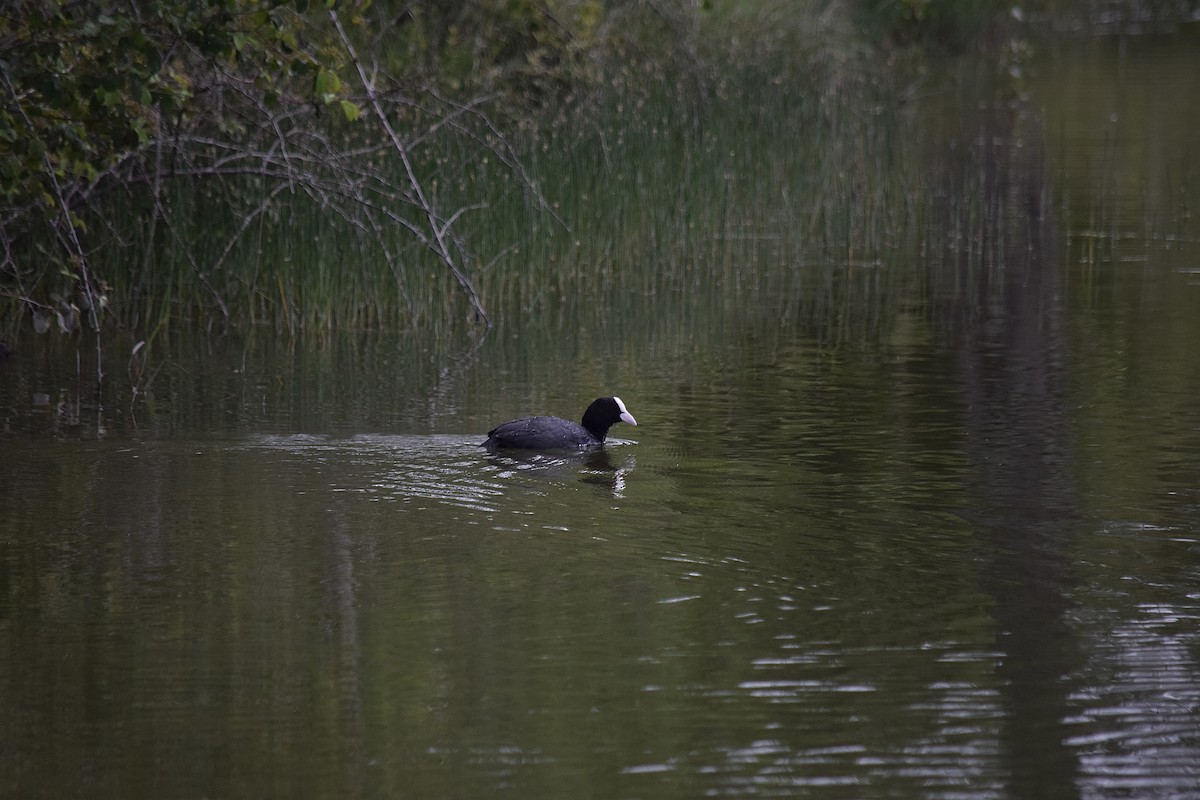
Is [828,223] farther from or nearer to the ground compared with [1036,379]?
farther from the ground

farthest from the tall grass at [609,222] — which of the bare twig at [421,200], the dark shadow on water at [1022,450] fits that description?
the dark shadow on water at [1022,450]

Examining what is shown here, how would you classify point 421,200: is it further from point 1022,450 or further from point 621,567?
point 621,567

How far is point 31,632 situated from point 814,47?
14455 mm

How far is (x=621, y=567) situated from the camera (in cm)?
600

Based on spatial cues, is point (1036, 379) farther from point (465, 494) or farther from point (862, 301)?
point (465, 494)

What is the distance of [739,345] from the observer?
426 inches

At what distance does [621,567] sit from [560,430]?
2.06 m

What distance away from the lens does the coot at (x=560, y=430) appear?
7.91 m

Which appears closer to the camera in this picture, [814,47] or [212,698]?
[212,698]

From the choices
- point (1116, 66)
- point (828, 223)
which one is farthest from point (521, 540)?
point (1116, 66)

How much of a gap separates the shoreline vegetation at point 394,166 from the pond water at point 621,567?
59 centimetres

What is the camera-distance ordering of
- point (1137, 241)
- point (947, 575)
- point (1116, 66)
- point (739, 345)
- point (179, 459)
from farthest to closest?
1. point (1116, 66)
2. point (1137, 241)
3. point (739, 345)
4. point (179, 459)
5. point (947, 575)

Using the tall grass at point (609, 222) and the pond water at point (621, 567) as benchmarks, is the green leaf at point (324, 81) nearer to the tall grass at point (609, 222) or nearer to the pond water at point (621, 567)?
the pond water at point (621, 567)

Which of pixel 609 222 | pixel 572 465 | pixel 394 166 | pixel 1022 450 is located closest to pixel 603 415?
pixel 572 465
